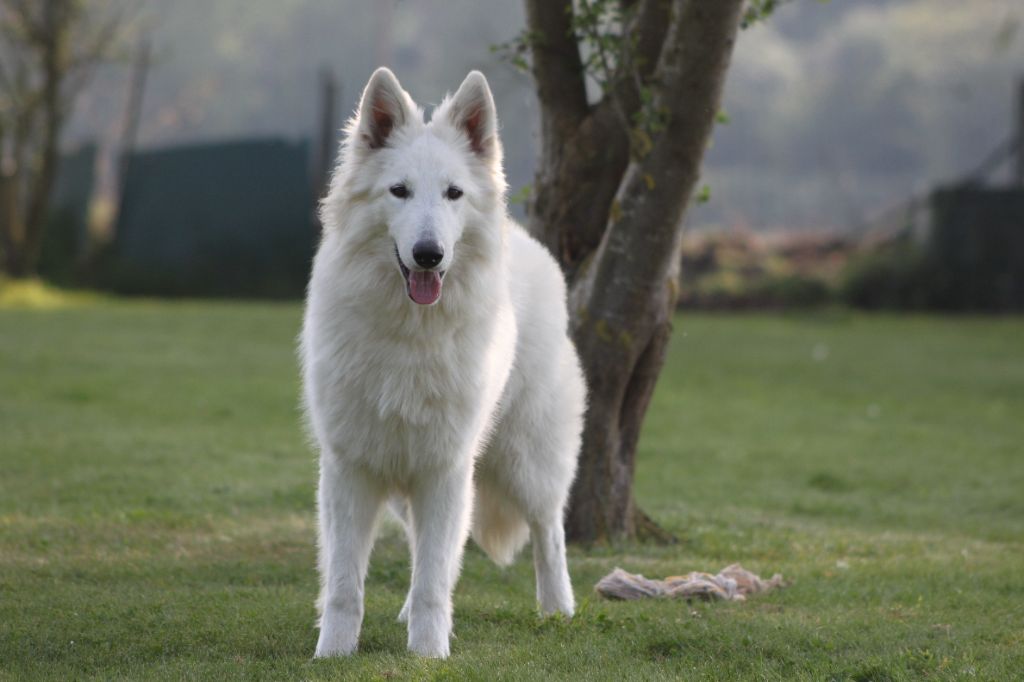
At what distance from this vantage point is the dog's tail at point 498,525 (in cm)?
588

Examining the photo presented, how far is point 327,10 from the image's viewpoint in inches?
2226

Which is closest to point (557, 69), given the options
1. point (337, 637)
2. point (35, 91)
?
point (337, 637)

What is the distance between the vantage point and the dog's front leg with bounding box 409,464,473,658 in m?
4.89

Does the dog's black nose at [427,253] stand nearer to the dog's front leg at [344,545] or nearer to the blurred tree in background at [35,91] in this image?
the dog's front leg at [344,545]

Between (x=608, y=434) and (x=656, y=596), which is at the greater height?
(x=608, y=434)

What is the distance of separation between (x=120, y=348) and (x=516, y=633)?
39.9ft

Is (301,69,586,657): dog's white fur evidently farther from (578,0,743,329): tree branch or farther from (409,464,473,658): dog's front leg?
(578,0,743,329): tree branch

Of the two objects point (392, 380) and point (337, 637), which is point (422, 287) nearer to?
point (392, 380)

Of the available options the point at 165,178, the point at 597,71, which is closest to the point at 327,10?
the point at 165,178

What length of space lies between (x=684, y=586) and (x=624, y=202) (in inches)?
83.0

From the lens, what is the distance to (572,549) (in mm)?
6906

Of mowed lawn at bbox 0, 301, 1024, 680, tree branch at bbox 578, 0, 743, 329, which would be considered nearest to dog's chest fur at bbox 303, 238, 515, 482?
→ mowed lawn at bbox 0, 301, 1024, 680

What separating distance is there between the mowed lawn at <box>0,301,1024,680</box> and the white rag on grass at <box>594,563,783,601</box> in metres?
0.11

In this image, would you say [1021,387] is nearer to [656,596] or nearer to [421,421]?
[656,596]
